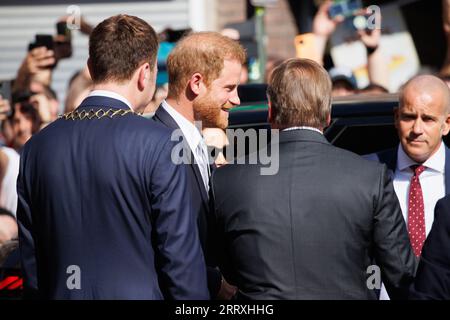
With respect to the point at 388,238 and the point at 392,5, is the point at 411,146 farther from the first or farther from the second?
the point at 392,5

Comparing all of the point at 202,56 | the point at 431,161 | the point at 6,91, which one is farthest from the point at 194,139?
the point at 6,91

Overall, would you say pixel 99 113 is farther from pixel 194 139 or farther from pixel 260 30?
pixel 260 30

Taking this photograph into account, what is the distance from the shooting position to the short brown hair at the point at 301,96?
144 inches

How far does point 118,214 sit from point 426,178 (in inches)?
64.0

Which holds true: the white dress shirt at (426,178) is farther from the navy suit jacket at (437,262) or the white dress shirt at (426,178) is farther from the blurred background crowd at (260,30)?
the blurred background crowd at (260,30)

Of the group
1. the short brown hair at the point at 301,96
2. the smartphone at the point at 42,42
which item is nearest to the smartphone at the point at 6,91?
the smartphone at the point at 42,42

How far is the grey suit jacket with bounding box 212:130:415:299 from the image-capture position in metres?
3.54

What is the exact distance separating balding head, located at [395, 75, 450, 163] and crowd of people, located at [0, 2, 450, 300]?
857 mm

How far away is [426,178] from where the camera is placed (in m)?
4.46

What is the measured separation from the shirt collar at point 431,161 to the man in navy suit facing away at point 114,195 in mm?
1347

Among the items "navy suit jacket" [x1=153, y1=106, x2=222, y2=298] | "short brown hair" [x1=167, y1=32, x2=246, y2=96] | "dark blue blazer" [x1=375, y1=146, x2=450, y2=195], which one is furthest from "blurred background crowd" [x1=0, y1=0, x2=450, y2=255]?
"navy suit jacket" [x1=153, y1=106, x2=222, y2=298]

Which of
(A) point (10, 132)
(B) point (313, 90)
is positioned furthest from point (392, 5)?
(B) point (313, 90)

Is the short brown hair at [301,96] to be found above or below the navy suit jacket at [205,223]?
above

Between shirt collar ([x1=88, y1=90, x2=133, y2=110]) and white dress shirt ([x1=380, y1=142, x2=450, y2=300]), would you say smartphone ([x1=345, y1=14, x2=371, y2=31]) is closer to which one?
white dress shirt ([x1=380, y1=142, x2=450, y2=300])
